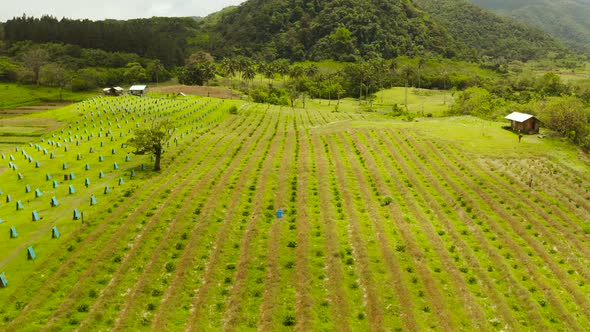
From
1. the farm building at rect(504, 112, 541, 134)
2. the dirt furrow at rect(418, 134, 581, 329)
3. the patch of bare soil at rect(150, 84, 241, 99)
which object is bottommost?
the dirt furrow at rect(418, 134, 581, 329)

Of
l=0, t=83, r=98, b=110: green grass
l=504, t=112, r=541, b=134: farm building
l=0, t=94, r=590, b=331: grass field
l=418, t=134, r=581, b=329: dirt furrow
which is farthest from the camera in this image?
l=0, t=83, r=98, b=110: green grass

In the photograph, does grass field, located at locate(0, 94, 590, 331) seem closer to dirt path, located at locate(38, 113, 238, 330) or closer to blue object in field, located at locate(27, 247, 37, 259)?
dirt path, located at locate(38, 113, 238, 330)

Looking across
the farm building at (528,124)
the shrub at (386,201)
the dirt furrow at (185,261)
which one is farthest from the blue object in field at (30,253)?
the farm building at (528,124)

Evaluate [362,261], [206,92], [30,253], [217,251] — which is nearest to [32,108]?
[206,92]

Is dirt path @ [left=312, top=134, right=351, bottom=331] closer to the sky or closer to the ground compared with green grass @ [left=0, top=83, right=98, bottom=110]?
closer to the ground

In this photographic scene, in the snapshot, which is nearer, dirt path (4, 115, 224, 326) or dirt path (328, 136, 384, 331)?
dirt path (328, 136, 384, 331)

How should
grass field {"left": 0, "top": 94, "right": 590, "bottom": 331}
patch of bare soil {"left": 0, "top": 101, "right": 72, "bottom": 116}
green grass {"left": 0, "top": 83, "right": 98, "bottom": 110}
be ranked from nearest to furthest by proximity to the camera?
grass field {"left": 0, "top": 94, "right": 590, "bottom": 331} < patch of bare soil {"left": 0, "top": 101, "right": 72, "bottom": 116} < green grass {"left": 0, "top": 83, "right": 98, "bottom": 110}

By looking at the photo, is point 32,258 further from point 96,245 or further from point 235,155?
point 235,155

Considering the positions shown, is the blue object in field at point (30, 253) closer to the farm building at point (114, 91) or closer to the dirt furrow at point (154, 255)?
the dirt furrow at point (154, 255)

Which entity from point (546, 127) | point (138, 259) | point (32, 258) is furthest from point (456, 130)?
point (32, 258)

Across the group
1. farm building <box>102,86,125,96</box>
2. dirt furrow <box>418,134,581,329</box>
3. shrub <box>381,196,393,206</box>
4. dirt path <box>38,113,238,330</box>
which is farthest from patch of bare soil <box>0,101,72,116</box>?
dirt furrow <box>418,134,581,329</box>
